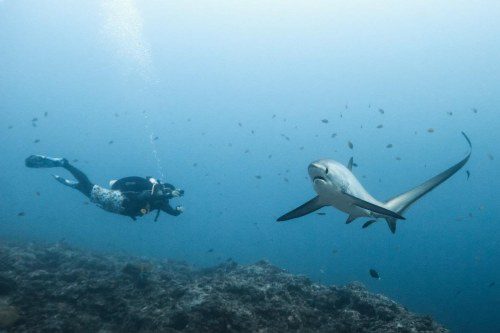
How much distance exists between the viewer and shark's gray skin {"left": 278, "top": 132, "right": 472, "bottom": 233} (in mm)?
5117

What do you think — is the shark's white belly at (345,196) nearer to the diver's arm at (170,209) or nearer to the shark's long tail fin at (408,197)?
the shark's long tail fin at (408,197)

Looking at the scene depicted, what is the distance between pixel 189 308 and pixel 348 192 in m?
4.34

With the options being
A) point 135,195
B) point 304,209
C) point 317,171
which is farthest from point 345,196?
point 135,195

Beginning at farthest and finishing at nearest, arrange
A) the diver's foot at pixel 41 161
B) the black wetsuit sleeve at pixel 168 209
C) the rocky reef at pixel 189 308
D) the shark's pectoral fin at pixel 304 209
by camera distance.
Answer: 1. the diver's foot at pixel 41 161
2. the black wetsuit sleeve at pixel 168 209
3. the rocky reef at pixel 189 308
4. the shark's pectoral fin at pixel 304 209

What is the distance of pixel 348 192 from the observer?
5684 millimetres

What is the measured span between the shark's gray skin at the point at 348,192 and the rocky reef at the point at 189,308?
2.72m

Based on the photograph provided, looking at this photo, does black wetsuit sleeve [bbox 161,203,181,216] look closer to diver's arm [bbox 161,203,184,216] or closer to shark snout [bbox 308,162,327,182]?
diver's arm [bbox 161,203,184,216]

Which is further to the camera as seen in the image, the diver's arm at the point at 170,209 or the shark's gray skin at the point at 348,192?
the diver's arm at the point at 170,209

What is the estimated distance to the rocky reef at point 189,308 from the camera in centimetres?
690

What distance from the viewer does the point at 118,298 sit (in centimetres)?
857

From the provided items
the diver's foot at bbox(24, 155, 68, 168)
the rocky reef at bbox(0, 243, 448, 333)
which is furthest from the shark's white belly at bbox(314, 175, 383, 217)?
the diver's foot at bbox(24, 155, 68, 168)

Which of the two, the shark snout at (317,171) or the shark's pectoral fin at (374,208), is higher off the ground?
the shark snout at (317,171)

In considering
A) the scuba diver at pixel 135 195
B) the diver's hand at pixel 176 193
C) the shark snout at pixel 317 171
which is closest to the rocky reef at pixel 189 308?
the scuba diver at pixel 135 195

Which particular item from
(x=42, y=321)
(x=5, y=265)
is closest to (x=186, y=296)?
(x=42, y=321)
